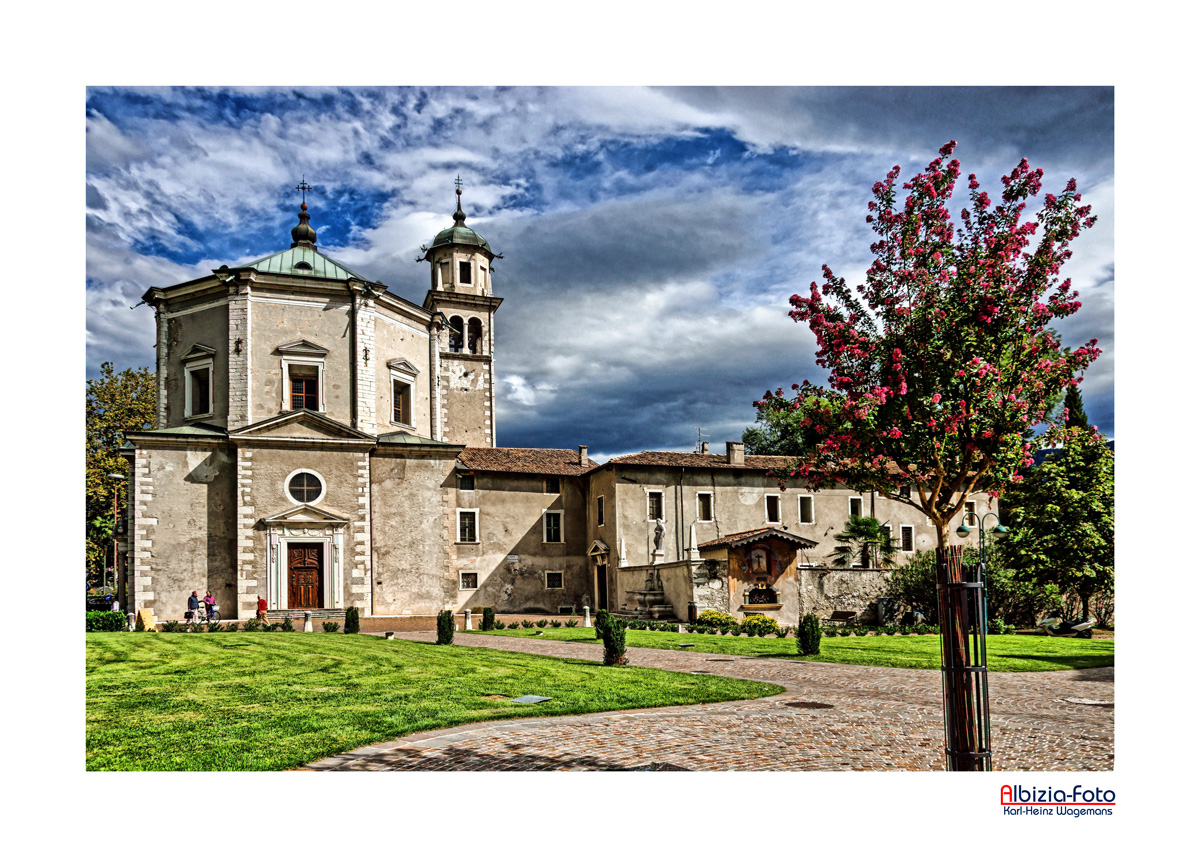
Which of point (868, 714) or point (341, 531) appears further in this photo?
point (341, 531)

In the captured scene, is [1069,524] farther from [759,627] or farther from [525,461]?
[525,461]

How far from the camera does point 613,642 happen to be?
608 inches

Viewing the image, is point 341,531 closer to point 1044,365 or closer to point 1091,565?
point 1044,365

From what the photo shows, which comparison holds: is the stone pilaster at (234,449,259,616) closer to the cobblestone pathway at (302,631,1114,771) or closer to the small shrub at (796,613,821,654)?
the small shrub at (796,613,821,654)

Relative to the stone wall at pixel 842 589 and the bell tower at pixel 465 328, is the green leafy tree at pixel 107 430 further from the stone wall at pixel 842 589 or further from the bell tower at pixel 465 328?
the stone wall at pixel 842 589

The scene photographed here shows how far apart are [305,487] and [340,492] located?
1181 millimetres

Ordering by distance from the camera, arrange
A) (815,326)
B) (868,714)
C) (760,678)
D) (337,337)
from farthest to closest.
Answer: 1. (337,337)
2. (760,678)
3. (815,326)
4. (868,714)

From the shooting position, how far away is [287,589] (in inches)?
1118

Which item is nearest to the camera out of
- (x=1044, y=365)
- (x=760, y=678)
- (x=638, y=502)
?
(x=1044, y=365)

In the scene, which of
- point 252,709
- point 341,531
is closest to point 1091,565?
point 341,531

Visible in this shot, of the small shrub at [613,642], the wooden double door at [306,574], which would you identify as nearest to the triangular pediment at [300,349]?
the wooden double door at [306,574]

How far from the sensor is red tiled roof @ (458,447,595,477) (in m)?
37.3
